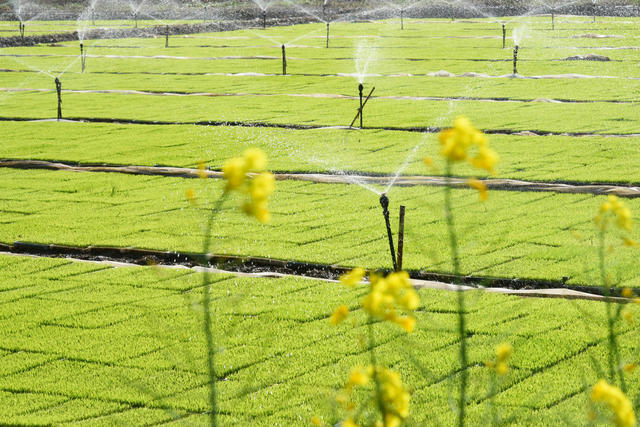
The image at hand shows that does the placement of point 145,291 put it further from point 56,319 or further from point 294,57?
point 294,57

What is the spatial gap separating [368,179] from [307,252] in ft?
10.8

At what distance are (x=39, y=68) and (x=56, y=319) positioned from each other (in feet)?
76.4

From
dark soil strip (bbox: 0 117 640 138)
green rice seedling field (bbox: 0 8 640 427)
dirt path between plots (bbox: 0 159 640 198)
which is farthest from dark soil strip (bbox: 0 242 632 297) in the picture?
dark soil strip (bbox: 0 117 640 138)

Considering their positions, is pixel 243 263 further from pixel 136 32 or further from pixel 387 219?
pixel 136 32

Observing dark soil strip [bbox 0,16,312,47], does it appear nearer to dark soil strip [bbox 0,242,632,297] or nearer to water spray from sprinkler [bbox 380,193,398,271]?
dark soil strip [bbox 0,242,632,297]

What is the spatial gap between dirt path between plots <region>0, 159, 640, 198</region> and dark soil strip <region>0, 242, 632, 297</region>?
2776 mm

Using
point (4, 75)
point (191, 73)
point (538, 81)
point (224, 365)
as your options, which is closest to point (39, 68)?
point (4, 75)

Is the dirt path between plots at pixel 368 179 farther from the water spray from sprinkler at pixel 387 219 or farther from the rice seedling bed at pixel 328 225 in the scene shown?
the water spray from sprinkler at pixel 387 219

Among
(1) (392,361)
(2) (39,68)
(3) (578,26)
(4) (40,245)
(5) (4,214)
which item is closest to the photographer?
(1) (392,361)

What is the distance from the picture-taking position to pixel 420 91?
20.8 meters

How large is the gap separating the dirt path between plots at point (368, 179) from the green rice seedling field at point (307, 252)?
1.7 inches

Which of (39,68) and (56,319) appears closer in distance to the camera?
(56,319)

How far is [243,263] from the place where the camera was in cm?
825

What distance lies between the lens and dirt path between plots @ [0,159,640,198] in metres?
10.7
